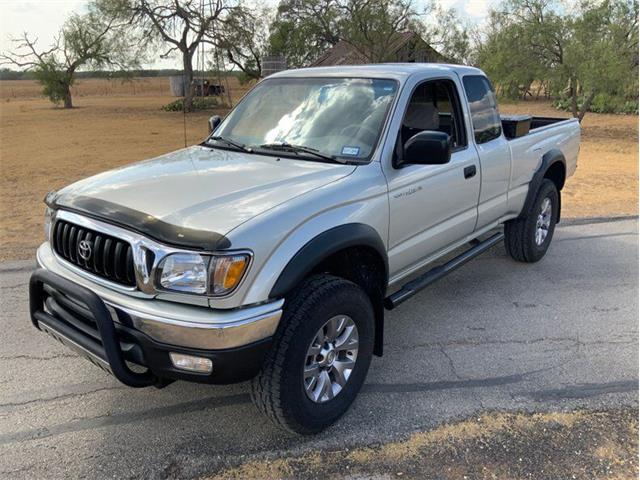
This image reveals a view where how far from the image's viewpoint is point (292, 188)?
116 inches

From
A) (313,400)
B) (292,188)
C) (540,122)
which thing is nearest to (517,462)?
(313,400)

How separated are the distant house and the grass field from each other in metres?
4.53

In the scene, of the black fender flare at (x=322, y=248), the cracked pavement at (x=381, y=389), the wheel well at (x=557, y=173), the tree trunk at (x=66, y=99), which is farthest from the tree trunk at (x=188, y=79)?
the black fender flare at (x=322, y=248)

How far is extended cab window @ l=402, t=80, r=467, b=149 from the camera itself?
385 centimetres

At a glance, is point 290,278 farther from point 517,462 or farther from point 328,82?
point 328,82

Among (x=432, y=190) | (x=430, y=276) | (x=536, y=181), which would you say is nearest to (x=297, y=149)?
(x=432, y=190)

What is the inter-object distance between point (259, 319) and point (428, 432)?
1.22m

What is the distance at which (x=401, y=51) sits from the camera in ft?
83.9

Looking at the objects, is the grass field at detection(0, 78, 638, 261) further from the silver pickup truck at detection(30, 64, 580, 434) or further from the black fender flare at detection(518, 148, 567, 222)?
the silver pickup truck at detection(30, 64, 580, 434)

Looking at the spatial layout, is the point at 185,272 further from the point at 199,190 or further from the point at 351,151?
the point at 351,151

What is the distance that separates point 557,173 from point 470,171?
2190mm

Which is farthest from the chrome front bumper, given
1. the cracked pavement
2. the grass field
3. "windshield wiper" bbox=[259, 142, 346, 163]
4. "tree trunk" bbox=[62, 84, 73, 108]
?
"tree trunk" bbox=[62, 84, 73, 108]

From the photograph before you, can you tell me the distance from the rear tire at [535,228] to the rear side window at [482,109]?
1.04m

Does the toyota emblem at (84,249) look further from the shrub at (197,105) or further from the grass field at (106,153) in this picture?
the shrub at (197,105)
